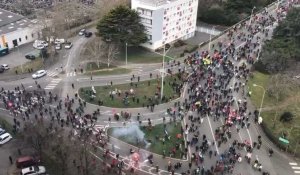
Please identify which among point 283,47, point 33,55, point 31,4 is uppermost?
point 31,4

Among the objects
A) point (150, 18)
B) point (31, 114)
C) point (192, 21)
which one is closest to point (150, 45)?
point (150, 18)

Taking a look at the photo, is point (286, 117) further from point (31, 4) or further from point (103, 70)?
point (31, 4)

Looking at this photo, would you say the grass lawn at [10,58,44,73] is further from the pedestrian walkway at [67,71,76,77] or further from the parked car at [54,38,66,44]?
the pedestrian walkway at [67,71,76,77]

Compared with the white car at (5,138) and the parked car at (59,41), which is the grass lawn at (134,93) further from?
the parked car at (59,41)

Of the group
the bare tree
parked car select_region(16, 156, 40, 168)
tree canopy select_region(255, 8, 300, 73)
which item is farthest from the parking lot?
tree canopy select_region(255, 8, 300, 73)

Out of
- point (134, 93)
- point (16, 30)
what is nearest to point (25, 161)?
point (134, 93)

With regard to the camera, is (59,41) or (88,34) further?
(88,34)
